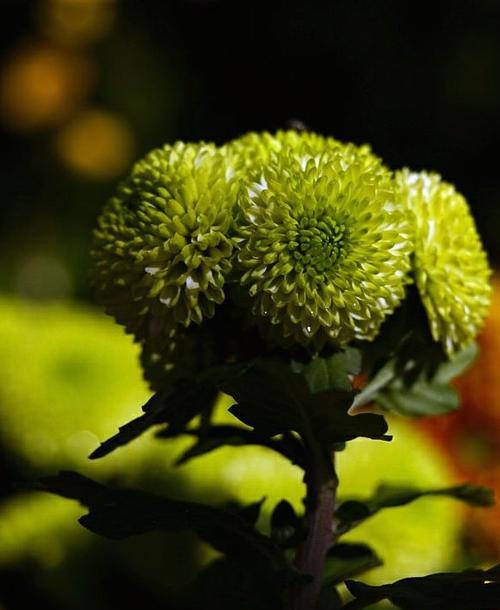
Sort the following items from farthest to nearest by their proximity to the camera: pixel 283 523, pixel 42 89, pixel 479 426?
1. pixel 42 89
2. pixel 479 426
3. pixel 283 523

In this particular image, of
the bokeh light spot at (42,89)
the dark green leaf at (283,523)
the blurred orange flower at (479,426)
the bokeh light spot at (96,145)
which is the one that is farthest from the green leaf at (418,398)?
the bokeh light spot at (42,89)

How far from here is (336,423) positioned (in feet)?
2.13

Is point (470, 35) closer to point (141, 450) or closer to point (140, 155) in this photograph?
point (140, 155)

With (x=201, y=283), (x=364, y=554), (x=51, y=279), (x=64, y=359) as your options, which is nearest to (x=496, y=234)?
(x=51, y=279)

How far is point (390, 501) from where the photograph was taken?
2.44ft

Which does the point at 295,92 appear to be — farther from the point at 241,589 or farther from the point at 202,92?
the point at 241,589

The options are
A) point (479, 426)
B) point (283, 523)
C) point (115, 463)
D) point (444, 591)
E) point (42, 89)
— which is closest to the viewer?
point (444, 591)

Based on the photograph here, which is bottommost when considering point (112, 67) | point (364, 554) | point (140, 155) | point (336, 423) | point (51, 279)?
point (364, 554)

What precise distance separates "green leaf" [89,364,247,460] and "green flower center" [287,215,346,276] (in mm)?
72

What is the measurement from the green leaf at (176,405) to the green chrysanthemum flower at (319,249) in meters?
0.04

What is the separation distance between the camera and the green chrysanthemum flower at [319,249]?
631mm

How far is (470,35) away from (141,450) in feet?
5.47

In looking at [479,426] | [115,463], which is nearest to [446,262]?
[115,463]

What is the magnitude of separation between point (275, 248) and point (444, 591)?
22cm
